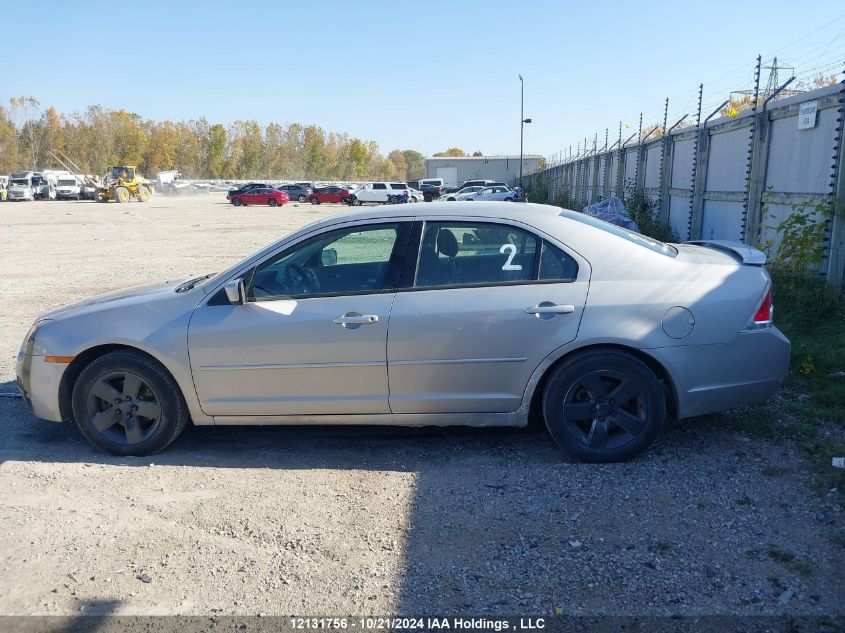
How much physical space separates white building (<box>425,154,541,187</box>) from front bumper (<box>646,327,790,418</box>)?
8241cm

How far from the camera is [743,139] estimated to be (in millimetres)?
10344

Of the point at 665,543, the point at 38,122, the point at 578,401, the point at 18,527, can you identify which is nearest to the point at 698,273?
the point at 578,401

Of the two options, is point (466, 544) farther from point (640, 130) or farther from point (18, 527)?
point (640, 130)

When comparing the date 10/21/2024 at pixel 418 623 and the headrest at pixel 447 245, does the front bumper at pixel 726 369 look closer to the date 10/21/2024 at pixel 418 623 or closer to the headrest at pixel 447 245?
the headrest at pixel 447 245

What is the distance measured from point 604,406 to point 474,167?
274 feet

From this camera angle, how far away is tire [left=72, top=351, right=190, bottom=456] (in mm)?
4676

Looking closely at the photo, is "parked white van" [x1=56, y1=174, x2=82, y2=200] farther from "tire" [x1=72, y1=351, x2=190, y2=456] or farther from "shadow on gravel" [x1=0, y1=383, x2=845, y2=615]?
"tire" [x1=72, y1=351, x2=190, y2=456]

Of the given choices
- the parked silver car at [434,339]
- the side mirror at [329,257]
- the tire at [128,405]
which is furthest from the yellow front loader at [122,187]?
the side mirror at [329,257]

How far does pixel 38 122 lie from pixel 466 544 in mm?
123980

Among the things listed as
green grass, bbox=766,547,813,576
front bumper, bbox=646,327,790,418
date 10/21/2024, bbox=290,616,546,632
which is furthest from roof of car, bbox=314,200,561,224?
date 10/21/2024, bbox=290,616,546,632

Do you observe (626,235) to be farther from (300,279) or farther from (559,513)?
(300,279)

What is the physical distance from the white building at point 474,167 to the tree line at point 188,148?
117 feet

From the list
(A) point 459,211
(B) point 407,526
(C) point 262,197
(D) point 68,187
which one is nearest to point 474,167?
(C) point 262,197

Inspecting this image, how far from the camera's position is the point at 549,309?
172 inches
